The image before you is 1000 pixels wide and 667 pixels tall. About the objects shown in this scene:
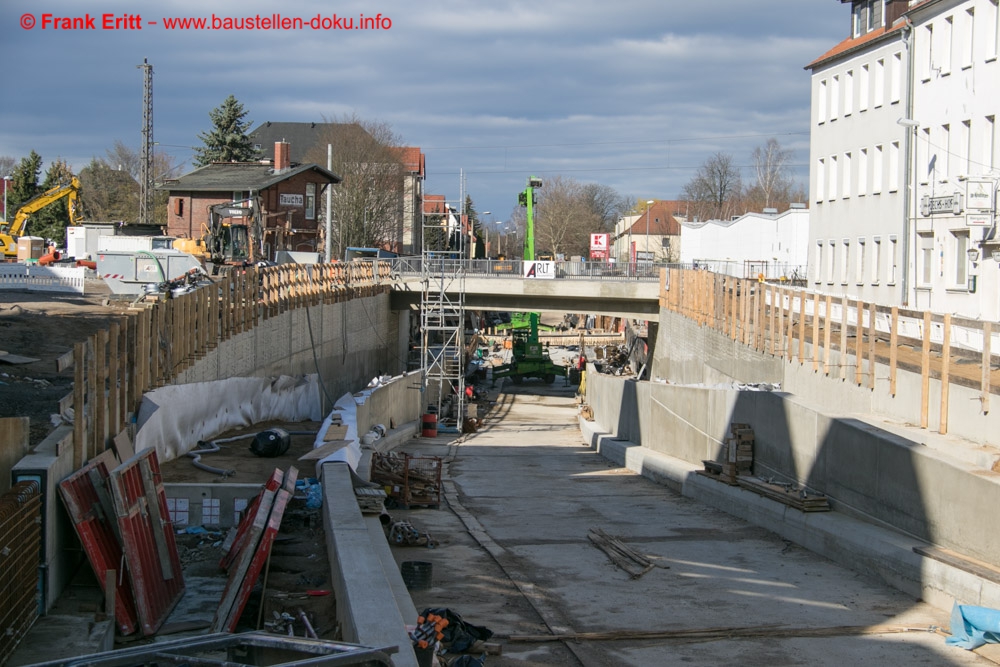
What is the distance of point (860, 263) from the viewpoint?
1495 inches

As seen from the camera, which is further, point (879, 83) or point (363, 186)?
point (363, 186)

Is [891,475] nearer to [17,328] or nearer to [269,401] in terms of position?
[269,401]

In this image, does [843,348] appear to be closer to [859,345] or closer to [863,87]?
[859,345]

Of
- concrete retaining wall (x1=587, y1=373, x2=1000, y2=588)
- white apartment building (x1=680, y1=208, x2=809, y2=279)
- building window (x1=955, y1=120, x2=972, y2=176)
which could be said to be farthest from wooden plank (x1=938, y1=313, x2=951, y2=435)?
white apartment building (x1=680, y1=208, x2=809, y2=279)

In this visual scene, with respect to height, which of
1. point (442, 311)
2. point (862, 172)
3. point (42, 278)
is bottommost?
point (442, 311)

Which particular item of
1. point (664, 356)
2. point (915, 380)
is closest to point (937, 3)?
point (664, 356)

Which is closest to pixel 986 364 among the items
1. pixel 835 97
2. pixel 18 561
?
pixel 18 561

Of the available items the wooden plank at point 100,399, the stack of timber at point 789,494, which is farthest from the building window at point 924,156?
the wooden plank at point 100,399

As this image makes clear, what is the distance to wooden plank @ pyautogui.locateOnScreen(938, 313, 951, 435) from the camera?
520 inches

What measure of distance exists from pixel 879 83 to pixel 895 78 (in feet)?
3.25

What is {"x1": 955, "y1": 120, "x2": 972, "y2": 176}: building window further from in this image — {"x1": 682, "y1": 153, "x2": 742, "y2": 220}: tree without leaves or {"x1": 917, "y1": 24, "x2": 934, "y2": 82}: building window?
{"x1": 682, "y1": 153, "x2": 742, "y2": 220}: tree without leaves

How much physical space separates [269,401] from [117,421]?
9.44 meters

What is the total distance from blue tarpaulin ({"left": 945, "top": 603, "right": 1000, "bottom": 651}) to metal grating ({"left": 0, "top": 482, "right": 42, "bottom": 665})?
785 centimetres

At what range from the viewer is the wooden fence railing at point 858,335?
1319 cm
